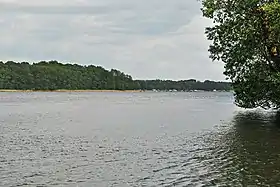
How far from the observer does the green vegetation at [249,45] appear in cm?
3180

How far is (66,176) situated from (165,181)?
381cm

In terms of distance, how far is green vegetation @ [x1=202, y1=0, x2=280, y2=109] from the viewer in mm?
31797

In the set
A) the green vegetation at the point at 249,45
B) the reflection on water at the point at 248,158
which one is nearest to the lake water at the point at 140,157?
the reflection on water at the point at 248,158

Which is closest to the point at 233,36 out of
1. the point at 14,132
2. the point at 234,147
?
the point at 234,147

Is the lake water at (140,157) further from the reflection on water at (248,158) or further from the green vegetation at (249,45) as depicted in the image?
the green vegetation at (249,45)

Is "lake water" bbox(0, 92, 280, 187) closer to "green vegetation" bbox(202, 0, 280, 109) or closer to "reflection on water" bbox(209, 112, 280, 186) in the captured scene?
"reflection on water" bbox(209, 112, 280, 186)

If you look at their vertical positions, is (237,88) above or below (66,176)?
above

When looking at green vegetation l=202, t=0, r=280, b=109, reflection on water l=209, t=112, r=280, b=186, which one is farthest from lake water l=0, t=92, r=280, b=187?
green vegetation l=202, t=0, r=280, b=109

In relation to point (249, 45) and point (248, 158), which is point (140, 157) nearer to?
point (248, 158)

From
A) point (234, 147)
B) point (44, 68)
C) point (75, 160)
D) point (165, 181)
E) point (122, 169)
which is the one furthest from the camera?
point (44, 68)

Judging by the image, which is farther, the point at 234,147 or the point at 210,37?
the point at 210,37

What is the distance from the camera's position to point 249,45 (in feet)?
114

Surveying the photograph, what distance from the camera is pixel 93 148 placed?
25781 mm

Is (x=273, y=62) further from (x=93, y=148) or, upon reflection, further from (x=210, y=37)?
(x=93, y=148)
